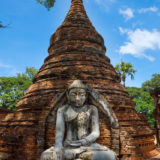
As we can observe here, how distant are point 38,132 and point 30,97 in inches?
89.5

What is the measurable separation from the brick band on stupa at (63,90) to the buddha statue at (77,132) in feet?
2.78

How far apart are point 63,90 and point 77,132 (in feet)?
5.79

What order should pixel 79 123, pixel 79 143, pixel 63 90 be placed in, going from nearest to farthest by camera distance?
pixel 79 143
pixel 79 123
pixel 63 90

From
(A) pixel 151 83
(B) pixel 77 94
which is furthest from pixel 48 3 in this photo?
(A) pixel 151 83

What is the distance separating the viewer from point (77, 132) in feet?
11.0

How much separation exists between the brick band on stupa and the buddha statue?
0.85 meters

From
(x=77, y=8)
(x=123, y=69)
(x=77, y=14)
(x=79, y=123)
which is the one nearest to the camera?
(x=79, y=123)

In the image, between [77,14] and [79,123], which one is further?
[77,14]

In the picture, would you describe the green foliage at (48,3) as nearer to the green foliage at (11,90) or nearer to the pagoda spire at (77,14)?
the pagoda spire at (77,14)

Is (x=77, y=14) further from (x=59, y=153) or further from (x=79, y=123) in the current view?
(x=59, y=153)

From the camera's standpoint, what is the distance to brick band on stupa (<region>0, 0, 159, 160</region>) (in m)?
4.52

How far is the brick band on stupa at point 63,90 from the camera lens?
4.52 m

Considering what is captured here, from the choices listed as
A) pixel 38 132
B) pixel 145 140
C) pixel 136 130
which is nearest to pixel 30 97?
pixel 38 132

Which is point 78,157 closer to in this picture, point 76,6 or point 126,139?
point 126,139
